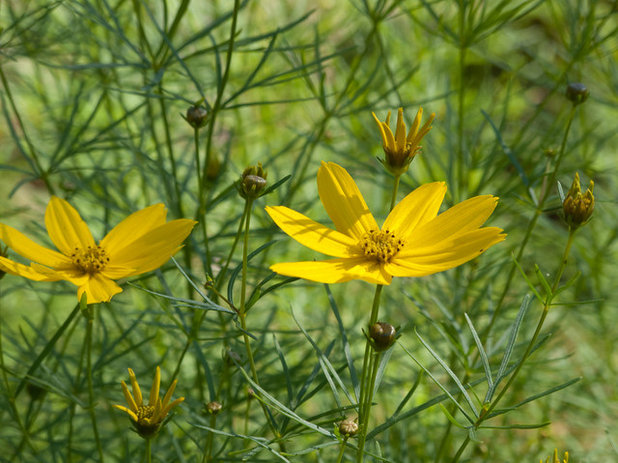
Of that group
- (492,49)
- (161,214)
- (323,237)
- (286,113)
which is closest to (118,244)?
(161,214)

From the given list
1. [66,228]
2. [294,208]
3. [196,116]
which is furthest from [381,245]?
[294,208]

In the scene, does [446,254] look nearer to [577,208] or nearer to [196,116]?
[577,208]

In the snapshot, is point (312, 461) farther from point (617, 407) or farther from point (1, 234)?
point (1, 234)

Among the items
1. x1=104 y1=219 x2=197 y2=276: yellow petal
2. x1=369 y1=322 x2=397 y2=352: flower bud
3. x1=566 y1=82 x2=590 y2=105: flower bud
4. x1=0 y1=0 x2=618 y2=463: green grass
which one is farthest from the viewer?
x1=0 y1=0 x2=618 y2=463: green grass

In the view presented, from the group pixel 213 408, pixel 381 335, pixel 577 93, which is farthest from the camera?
pixel 577 93

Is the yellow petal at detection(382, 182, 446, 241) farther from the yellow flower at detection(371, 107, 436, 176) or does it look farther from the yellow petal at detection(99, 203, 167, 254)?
the yellow petal at detection(99, 203, 167, 254)

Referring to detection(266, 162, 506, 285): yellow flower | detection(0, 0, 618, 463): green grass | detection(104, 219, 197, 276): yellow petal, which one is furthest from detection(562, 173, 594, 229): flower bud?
detection(104, 219, 197, 276): yellow petal
